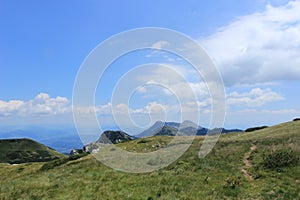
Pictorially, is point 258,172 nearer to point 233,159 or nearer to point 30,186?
point 233,159

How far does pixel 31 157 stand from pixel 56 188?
488 ft

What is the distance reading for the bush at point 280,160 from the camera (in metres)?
25.6

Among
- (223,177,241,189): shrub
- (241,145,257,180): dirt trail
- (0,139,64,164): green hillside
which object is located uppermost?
(0,139,64,164): green hillside

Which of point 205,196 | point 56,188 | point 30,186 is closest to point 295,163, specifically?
point 205,196

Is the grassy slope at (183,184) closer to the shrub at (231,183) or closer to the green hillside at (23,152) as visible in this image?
the shrub at (231,183)

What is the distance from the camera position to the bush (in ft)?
84.0

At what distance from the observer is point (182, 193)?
20391mm

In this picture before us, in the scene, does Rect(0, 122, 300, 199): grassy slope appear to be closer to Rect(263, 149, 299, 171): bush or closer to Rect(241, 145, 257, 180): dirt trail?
Rect(241, 145, 257, 180): dirt trail

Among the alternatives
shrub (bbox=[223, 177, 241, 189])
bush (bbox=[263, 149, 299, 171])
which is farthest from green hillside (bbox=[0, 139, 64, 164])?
shrub (bbox=[223, 177, 241, 189])

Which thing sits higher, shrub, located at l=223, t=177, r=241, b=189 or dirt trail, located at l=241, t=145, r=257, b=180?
dirt trail, located at l=241, t=145, r=257, b=180

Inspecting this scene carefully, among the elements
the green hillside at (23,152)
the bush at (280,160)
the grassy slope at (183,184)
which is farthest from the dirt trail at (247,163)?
the green hillside at (23,152)

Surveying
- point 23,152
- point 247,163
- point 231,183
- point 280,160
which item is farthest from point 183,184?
point 23,152

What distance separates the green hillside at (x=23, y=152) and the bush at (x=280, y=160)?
146 metres

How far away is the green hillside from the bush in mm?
145675
